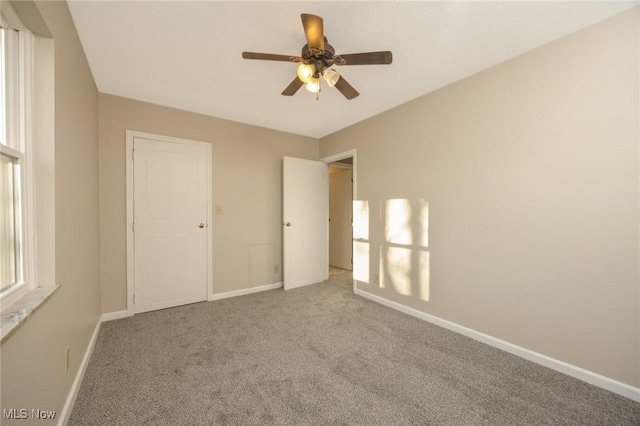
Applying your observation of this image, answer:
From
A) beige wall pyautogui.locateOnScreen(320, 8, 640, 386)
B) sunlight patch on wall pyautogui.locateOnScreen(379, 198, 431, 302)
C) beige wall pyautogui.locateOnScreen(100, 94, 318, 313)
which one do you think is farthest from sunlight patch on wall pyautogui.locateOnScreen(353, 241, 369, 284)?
beige wall pyautogui.locateOnScreen(100, 94, 318, 313)

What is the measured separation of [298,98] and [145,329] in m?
2.89

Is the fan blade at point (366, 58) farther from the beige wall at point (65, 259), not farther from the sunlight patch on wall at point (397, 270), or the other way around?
the sunlight patch on wall at point (397, 270)

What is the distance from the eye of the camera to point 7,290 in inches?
39.9

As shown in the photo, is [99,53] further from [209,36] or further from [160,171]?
[160,171]

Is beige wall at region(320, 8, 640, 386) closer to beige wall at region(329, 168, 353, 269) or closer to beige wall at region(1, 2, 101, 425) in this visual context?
beige wall at region(329, 168, 353, 269)

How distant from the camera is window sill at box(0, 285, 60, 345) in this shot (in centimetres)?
84

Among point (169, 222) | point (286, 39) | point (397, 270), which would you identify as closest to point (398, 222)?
point (397, 270)

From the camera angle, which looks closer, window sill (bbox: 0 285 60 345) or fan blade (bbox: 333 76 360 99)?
window sill (bbox: 0 285 60 345)

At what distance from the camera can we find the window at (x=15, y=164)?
1.04 metres

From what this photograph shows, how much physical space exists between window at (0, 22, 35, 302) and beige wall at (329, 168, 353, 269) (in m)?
4.55

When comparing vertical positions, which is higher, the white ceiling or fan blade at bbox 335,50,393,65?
the white ceiling

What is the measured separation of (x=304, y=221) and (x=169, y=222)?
6.05ft

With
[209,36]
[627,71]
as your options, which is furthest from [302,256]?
[627,71]

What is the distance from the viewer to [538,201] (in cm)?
197
